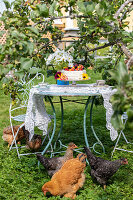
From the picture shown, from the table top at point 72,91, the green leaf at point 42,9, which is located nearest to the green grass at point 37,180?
the table top at point 72,91

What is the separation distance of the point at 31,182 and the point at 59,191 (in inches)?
23.3

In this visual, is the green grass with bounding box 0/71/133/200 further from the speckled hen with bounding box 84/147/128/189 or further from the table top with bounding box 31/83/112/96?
the table top with bounding box 31/83/112/96

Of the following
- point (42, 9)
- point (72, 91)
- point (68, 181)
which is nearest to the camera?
point (42, 9)

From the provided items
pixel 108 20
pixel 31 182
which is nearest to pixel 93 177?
pixel 31 182

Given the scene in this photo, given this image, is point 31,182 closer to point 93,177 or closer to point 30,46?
point 93,177

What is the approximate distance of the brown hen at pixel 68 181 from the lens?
3104mm

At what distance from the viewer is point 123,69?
4.24ft

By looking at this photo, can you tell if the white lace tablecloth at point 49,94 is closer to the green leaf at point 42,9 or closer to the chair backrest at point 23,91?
the chair backrest at point 23,91

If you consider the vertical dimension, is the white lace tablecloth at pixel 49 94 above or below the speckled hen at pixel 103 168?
above

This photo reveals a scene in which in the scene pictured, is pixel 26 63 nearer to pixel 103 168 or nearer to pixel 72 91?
pixel 103 168

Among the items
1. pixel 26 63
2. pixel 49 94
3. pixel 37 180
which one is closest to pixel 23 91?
pixel 49 94

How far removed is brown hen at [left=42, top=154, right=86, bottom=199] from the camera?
10.2 feet

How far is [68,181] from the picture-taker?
309 cm

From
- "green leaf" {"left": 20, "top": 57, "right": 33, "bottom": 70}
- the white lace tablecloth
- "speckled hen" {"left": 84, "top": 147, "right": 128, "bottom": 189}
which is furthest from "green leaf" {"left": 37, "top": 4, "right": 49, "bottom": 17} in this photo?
"speckled hen" {"left": 84, "top": 147, "right": 128, "bottom": 189}
